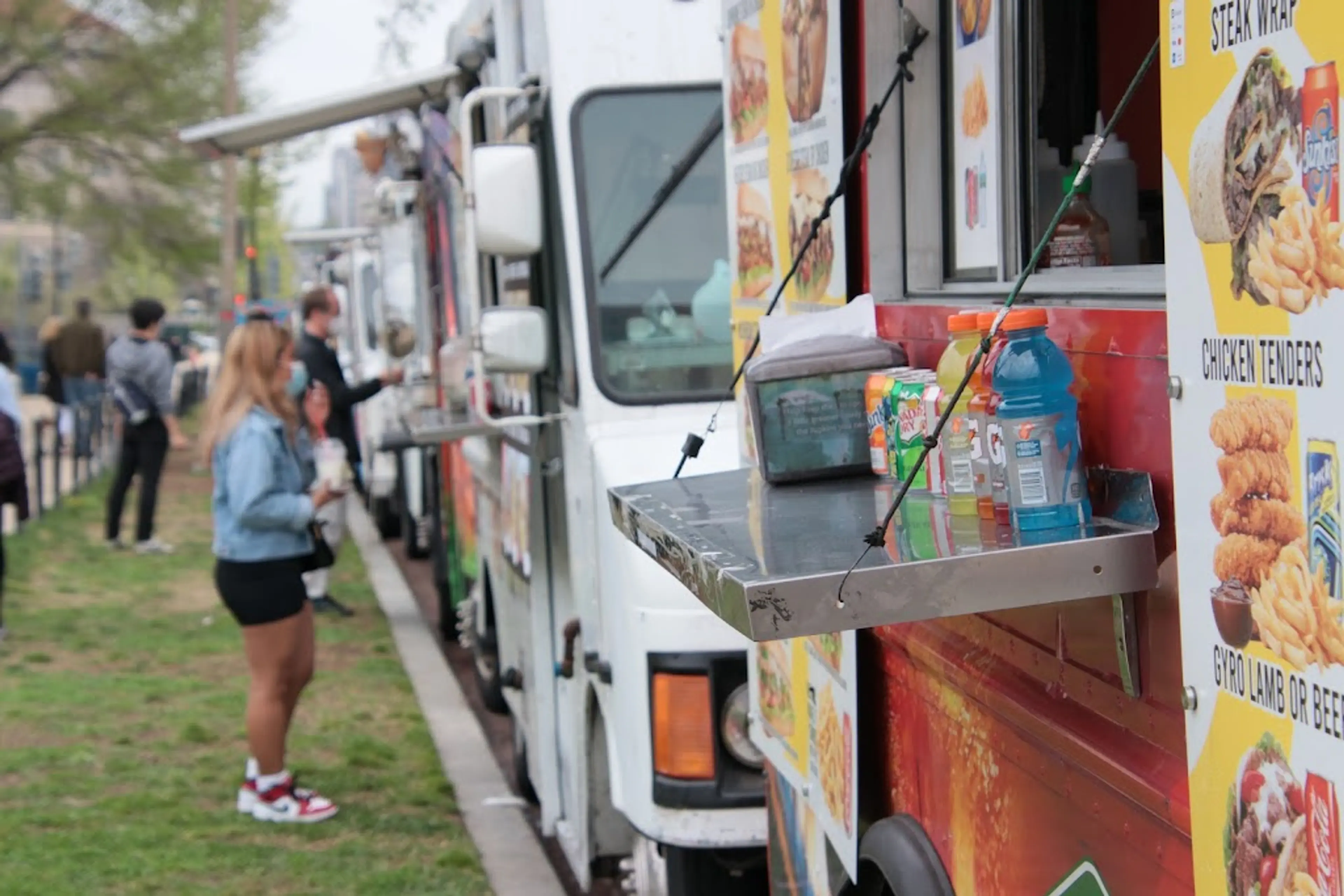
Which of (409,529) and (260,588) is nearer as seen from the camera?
(260,588)

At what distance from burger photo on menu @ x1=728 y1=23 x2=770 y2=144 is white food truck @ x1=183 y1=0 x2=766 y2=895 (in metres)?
1.20

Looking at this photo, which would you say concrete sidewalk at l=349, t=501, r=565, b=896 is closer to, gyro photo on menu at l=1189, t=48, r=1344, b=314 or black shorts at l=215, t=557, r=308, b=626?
black shorts at l=215, t=557, r=308, b=626

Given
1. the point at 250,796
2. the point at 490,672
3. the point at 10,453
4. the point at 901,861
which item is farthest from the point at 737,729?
the point at 10,453

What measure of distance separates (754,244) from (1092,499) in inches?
71.8

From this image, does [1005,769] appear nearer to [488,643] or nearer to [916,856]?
[916,856]

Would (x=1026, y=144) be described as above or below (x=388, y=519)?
above

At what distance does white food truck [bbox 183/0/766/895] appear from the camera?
4762mm

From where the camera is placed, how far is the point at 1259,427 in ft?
5.72

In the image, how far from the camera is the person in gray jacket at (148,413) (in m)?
14.6

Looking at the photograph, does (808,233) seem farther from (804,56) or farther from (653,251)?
(653,251)

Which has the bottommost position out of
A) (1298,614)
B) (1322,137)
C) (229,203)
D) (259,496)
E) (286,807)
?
(286,807)

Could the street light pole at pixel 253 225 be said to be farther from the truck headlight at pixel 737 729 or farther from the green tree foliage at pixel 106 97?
the truck headlight at pixel 737 729

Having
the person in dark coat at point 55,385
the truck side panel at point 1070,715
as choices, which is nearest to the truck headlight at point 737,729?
the truck side panel at point 1070,715

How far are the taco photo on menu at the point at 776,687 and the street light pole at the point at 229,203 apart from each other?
68.2ft
